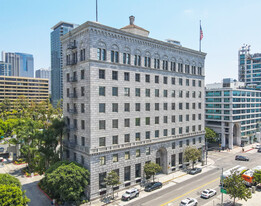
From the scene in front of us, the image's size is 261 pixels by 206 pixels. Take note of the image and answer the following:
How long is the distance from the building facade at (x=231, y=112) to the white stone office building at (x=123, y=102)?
120 feet

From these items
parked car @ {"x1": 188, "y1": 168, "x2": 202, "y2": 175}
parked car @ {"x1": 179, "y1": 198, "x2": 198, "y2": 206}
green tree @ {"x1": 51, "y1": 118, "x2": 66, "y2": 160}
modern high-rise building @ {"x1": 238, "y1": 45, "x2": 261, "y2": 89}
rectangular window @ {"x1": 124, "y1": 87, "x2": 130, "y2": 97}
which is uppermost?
modern high-rise building @ {"x1": 238, "y1": 45, "x2": 261, "y2": 89}

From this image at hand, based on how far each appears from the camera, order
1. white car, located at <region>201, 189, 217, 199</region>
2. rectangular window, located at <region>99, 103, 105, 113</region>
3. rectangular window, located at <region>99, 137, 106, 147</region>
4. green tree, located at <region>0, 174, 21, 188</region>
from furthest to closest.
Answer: rectangular window, located at <region>99, 103, 105, 113</region> → rectangular window, located at <region>99, 137, 106, 147</region> → white car, located at <region>201, 189, 217, 199</region> → green tree, located at <region>0, 174, 21, 188</region>

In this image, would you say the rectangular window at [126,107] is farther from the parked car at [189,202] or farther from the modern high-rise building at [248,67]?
the modern high-rise building at [248,67]

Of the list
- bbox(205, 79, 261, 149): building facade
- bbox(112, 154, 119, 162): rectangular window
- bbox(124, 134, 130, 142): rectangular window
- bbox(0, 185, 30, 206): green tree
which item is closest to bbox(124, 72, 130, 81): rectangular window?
bbox(124, 134, 130, 142): rectangular window

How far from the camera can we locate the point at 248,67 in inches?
5979

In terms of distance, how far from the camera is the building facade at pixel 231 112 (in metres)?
91.6

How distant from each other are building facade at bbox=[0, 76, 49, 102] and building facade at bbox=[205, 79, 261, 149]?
141 meters

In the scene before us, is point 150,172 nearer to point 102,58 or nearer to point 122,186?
point 122,186

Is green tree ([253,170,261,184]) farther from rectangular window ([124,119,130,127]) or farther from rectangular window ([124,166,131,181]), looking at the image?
rectangular window ([124,119,130,127])

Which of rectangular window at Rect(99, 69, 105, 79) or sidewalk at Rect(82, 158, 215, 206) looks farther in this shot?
rectangular window at Rect(99, 69, 105, 79)

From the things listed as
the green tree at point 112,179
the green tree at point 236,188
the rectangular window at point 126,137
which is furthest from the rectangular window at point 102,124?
the green tree at point 236,188

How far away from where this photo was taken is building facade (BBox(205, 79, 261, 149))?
91.6 meters

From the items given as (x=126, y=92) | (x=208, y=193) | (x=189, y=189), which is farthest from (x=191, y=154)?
(x=126, y=92)

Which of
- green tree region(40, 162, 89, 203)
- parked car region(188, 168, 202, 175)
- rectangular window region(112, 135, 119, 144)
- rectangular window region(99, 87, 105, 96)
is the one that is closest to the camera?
green tree region(40, 162, 89, 203)
